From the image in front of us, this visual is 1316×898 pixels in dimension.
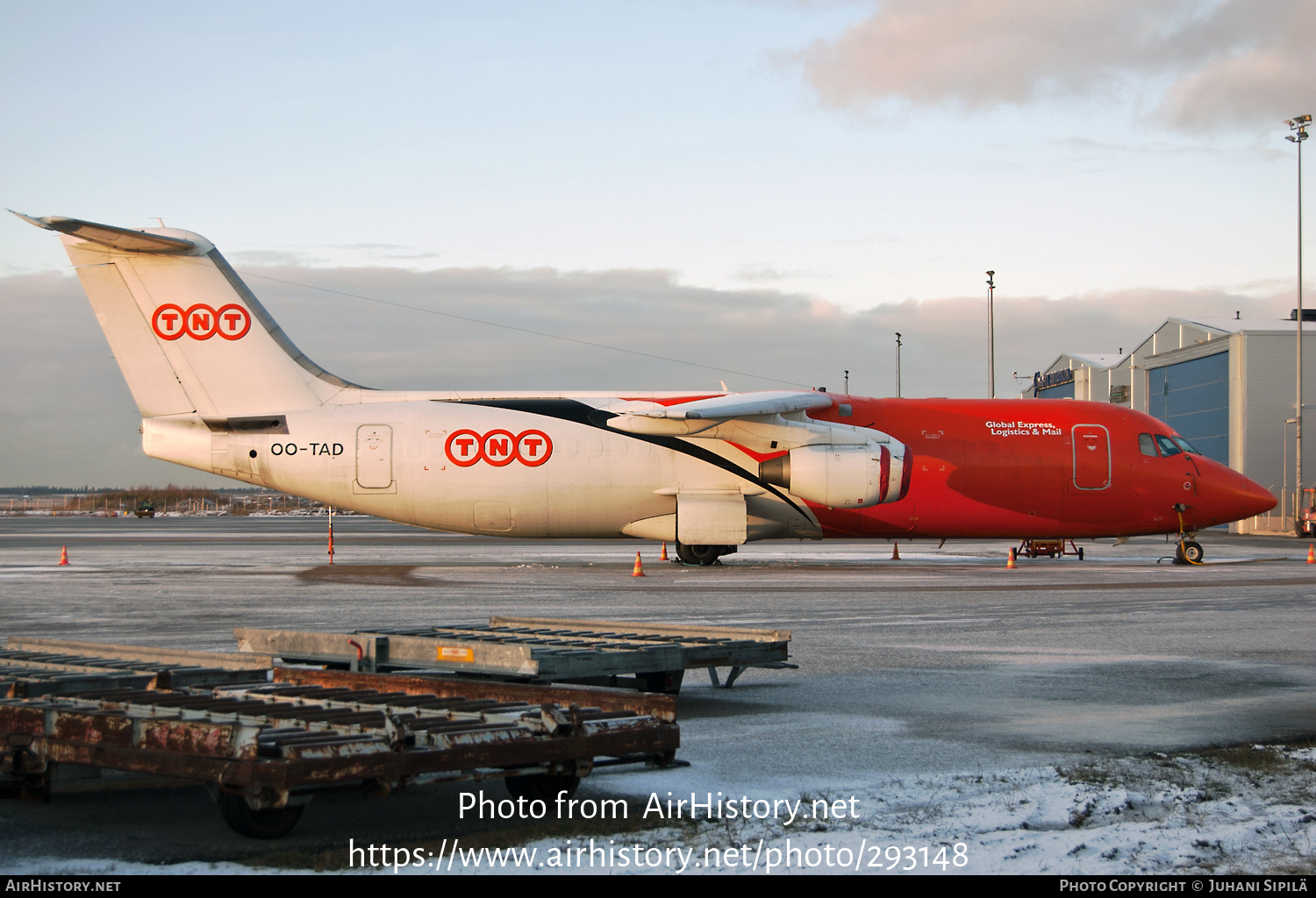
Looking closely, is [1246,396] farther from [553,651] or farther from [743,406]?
[553,651]

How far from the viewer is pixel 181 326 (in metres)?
24.0

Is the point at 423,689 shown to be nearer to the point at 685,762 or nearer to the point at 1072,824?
the point at 685,762

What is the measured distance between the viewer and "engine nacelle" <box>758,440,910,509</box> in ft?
77.6

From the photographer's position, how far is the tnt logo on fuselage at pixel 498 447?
971 inches

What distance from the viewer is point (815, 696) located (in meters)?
9.85

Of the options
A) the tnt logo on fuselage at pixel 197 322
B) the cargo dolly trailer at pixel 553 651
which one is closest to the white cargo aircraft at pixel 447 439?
the tnt logo on fuselage at pixel 197 322

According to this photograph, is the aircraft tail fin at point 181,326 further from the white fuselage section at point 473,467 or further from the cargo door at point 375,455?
the cargo door at point 375,455

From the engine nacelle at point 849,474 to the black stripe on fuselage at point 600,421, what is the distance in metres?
1.05

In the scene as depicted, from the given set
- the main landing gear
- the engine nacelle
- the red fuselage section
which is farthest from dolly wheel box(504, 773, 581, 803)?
the main landing gear

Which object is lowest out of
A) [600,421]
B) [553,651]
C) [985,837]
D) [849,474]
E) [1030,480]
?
[985,837]

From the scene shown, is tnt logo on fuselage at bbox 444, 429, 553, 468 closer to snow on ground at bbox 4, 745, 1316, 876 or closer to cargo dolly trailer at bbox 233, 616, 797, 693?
cargo dolly trailer at bbox 233, 616, 797, 693

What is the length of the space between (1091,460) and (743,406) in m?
8.71

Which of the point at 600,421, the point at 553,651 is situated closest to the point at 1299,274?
the point at 600,421
